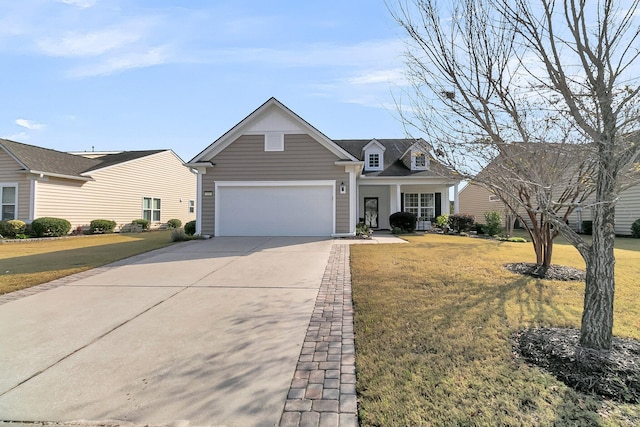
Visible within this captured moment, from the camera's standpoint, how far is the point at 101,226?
17.9 m

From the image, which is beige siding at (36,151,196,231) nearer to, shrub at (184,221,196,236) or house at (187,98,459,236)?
shrub at (184,221,196,236)

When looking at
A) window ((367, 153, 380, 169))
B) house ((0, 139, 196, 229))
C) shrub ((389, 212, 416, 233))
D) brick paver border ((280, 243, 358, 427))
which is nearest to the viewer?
brick paver border ((280, 243, 358, 427))

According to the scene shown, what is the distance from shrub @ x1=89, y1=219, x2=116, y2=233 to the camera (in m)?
17.7

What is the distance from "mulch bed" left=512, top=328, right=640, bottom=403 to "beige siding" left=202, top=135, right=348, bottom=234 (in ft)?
33.0

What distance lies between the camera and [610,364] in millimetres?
2801

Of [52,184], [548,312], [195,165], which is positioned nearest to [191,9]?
[195,165]

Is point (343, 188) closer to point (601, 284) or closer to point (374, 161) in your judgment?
point (374, 161)

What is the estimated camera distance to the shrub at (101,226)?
17734 mm

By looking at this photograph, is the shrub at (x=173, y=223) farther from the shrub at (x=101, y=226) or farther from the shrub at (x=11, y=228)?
the shrub at (x=11, y=228)

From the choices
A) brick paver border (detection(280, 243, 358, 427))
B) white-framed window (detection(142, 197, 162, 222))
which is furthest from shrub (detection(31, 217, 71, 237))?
→ brick paver border (detection(280, 243, 358, 427))

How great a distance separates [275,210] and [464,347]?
35.8 ft

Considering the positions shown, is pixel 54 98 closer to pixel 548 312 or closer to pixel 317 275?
pixel 317 275

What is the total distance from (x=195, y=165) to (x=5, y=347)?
1065cm

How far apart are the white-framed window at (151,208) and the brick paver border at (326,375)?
2121cm
